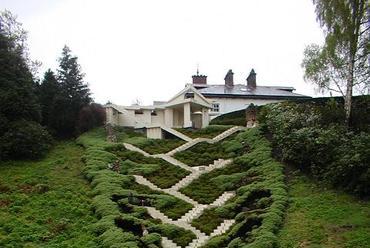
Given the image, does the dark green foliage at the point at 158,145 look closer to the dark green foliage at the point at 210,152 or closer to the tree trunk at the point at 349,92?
the dark green foliage at the point at 210,152

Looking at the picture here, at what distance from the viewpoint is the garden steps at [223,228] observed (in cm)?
2260

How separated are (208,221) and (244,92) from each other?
107ft

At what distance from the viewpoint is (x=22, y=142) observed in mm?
32188

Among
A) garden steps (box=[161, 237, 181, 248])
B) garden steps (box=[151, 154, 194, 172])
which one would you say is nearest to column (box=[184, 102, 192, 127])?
garden steps (box=[151, 154, 194, 172])

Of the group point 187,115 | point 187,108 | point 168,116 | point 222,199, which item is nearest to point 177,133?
point 187,115

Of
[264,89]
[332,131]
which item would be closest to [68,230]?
[332,131]

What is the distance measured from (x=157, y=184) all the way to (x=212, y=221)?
248 inches

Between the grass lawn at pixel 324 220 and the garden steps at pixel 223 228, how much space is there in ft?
9.15

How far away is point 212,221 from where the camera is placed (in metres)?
23.7

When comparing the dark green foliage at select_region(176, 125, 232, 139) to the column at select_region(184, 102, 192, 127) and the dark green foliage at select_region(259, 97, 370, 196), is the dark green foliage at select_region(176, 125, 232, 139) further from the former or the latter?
the dark green foliage at select_region(259, 97, 370, 196)

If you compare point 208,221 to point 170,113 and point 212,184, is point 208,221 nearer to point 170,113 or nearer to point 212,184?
point 212,184

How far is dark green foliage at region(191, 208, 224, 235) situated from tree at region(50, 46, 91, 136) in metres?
20.3

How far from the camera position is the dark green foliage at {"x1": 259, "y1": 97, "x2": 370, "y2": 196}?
23.4 m

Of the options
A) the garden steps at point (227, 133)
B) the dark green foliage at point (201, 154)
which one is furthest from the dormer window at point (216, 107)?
the dark green foliage at point (201, 154)
